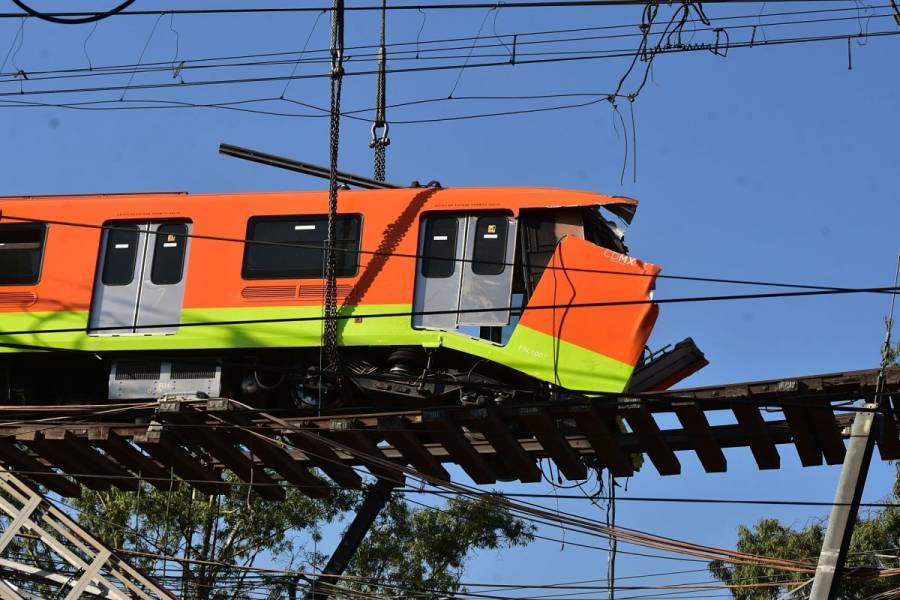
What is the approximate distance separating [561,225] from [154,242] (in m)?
4.83

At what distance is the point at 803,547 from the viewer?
88.6 feet

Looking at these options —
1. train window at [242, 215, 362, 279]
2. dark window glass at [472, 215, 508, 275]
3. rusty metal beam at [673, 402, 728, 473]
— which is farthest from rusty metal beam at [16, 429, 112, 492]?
rusty metal beam at [673, 402, 728, 473]

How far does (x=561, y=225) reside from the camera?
1506 centimetres

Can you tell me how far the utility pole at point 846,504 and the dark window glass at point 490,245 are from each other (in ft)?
15.1

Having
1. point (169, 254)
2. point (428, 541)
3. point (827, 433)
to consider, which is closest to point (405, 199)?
point (169, 254)

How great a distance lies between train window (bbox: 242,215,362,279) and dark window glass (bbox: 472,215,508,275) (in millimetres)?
1388

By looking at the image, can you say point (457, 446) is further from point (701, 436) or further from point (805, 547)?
point (805, 547)

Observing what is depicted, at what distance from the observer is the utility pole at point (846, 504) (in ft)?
36.2

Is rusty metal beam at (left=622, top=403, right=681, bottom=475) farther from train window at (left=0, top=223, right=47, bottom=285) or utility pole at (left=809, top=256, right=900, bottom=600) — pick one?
train window at (left=0, top=223, right=47, bottom=285)

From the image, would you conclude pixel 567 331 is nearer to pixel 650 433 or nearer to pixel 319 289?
pixel 650 433

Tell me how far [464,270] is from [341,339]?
155 cm

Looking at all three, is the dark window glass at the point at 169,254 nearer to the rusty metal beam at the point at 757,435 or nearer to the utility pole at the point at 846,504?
the rusty metal beam at the point at 757,435

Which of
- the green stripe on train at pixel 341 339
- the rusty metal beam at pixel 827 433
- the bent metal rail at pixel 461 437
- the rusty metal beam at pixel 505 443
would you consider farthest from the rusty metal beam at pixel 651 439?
the rusty metal beam at pixel 827 433

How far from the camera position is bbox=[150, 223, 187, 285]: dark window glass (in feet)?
51.9
